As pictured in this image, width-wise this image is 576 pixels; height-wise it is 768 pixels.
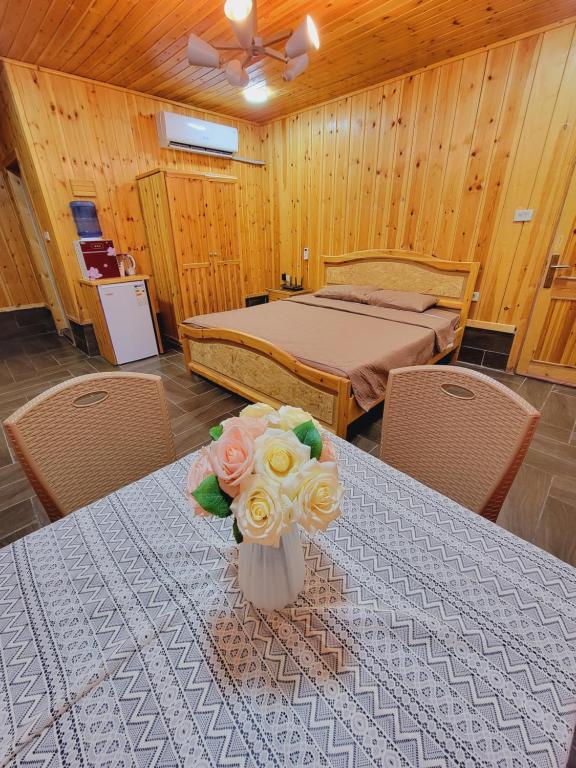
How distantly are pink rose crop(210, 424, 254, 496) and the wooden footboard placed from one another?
1.42 meters

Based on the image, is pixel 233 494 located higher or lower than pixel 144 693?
higher

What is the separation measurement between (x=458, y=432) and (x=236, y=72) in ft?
7.84

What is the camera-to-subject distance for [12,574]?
2.16 ft

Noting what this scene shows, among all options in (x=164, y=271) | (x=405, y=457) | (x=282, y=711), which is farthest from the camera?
(x=164, y=271)

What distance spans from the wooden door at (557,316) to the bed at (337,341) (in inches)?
21.9

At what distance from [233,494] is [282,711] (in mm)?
303

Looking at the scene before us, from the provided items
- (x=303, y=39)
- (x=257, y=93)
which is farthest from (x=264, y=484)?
(x=257, y=93)

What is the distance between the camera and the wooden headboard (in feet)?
10.3

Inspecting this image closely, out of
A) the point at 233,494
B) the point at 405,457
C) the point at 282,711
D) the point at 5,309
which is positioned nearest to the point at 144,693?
the point at 282,711

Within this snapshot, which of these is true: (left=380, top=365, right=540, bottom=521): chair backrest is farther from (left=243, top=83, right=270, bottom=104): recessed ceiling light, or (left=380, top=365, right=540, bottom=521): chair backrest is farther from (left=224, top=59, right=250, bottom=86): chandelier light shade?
(left=243, top=83, right=270, bottom=104): recessed ceiling light

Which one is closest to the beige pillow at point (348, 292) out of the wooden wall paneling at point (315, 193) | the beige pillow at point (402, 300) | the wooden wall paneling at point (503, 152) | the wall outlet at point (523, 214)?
the beige pillow at point (402, 300)

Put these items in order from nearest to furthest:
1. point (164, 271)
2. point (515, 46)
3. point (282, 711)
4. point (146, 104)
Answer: point (282, 711)
point (515, 46)
point (146, 104)
point (164, 271)

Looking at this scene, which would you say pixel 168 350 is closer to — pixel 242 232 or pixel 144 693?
pixel 242 232

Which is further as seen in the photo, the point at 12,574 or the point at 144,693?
the point at 12,574
